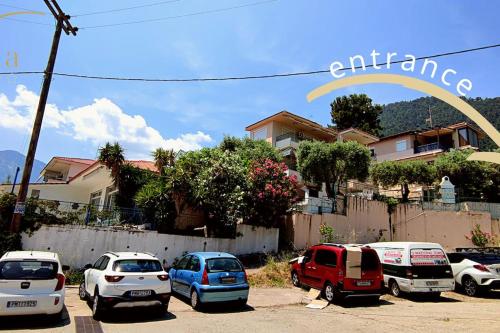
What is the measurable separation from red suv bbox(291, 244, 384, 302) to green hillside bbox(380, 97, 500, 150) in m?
53.1

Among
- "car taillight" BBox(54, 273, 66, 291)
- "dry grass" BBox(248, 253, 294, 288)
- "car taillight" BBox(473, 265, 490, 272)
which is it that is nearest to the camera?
"car taillight" BBox(54, 273, 66, 291)

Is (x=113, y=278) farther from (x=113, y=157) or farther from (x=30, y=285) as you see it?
(x=113, y=157)

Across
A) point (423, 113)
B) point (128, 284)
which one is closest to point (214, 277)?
point (128, 284)

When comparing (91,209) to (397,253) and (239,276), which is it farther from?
(397,253)

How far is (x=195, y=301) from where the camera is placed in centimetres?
964

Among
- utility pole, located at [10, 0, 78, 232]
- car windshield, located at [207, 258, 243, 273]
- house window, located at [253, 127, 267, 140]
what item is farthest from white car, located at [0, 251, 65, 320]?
house window, located at [253, 127, 267, 140]

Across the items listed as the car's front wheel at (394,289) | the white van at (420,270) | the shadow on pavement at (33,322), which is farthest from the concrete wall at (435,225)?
the shadow on pavement at (33,322)

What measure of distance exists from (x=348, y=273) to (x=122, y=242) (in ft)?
32.4

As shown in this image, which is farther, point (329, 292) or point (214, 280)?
point (329, 292)

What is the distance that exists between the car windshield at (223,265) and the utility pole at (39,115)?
26.3 ft

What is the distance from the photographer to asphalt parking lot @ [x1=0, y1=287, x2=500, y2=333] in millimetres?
7668

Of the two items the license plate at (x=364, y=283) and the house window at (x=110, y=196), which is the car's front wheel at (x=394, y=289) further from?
the house window at (x=110, y=196)

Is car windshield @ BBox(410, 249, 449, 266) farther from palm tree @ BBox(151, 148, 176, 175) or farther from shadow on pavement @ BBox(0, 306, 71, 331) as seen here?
palm tree @ BBox(151, 148, 176, 175)

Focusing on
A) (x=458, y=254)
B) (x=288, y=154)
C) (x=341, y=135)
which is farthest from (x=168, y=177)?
(x=341, y=135)
